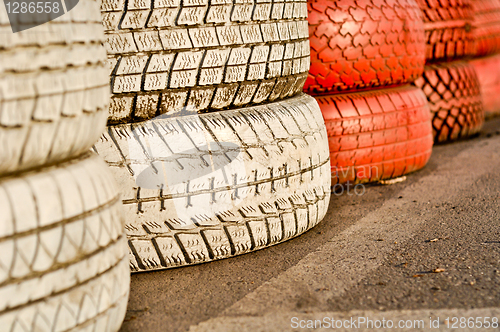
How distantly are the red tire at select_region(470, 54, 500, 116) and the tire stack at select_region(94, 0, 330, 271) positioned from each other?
3121mm

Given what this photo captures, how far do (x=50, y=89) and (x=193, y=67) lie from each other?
627 mm

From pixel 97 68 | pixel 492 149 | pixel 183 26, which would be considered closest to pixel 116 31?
pixel 183 26

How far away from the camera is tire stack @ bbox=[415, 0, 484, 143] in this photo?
332cm

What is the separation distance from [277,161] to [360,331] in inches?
26.1

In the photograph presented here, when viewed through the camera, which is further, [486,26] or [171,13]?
[486,26]

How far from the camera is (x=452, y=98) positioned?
3396 mm

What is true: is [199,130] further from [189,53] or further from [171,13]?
[171,13]

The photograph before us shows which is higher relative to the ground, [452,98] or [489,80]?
[452,98]

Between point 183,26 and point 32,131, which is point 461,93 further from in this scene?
point 32,131

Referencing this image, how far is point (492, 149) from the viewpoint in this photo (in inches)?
129

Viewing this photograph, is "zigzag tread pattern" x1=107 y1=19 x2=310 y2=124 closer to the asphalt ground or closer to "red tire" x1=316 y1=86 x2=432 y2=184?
the asphalt ground

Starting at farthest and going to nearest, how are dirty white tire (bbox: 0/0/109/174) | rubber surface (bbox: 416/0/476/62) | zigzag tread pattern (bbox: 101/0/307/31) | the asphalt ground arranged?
rubber surface (bbox: 416/0/476/62), zigzag tread pattern (bbox: 101/0/307/31), the asphalt ground, dirty white tire (bbox: 0/0/109/174)

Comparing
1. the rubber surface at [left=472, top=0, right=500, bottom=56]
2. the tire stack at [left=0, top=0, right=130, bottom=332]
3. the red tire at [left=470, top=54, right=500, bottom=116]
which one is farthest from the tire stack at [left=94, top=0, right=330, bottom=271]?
the red tire at [left=470, top=54, right=500, bottom=116]

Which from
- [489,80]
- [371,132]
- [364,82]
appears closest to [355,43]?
[364,82]
